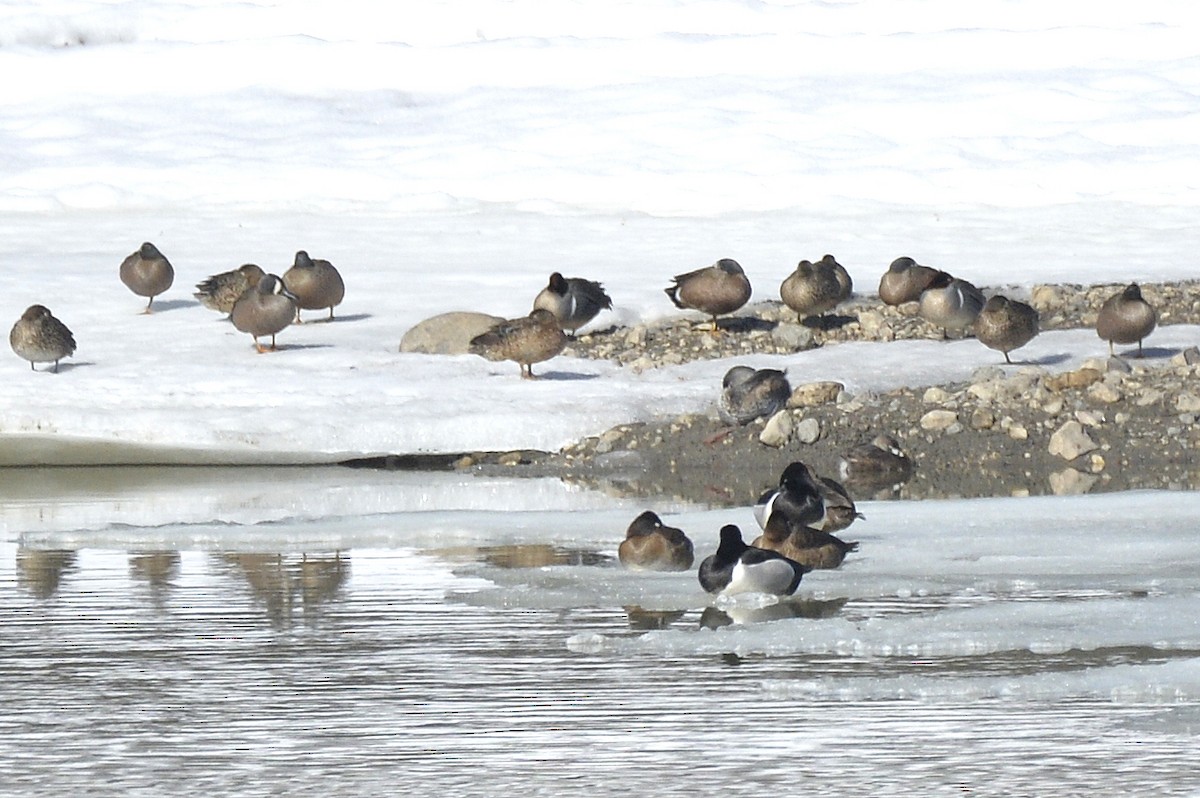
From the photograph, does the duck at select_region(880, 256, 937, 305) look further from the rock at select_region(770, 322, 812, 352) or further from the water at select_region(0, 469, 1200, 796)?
the water at select_region(0, 469, 1200, 796)

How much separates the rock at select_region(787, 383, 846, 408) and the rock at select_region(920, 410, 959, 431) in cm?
70

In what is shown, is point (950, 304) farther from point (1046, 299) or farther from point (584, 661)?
point (584, 661)

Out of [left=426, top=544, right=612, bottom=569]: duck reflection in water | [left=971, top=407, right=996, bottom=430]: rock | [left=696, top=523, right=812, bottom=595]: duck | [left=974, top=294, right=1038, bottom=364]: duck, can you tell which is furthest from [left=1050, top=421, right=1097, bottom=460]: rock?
[left=696, top=523, right=812, bottom=595]: duck

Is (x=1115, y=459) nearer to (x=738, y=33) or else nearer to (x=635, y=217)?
(x=635, y=217)

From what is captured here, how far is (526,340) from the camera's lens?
12.7 metres

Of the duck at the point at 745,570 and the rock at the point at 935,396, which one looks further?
the rock at the point at 935,396

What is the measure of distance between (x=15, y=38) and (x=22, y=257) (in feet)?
45.4

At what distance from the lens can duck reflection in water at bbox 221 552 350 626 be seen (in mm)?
6551

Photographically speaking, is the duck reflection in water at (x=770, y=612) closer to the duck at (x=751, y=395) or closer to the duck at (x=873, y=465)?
the duck at (x=873, y=465)

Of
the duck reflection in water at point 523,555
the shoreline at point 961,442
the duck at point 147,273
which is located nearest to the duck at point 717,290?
the shoreline at point 961,442

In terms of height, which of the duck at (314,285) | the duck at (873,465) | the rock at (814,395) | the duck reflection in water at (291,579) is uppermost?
the duck at (314,285)

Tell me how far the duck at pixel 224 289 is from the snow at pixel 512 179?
9.0 inches

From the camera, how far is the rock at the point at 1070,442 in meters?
10.8

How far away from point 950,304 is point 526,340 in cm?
299
